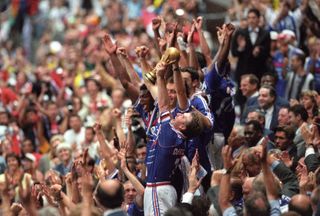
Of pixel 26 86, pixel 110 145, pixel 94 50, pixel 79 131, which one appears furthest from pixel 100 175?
pixel 94 50

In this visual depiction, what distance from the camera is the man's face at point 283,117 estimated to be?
50.8 ft

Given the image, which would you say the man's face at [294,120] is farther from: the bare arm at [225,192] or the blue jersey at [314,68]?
the bare arm at [225,192]

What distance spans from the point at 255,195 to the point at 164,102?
2.21 metres

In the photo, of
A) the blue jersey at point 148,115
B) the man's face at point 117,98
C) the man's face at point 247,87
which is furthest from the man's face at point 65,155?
the blue jersey at point 148,115

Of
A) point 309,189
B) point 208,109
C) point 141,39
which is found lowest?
point 309,189

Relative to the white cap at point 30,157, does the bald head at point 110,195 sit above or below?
below

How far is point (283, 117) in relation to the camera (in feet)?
51.1

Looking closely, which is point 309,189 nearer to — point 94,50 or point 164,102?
point 164,102

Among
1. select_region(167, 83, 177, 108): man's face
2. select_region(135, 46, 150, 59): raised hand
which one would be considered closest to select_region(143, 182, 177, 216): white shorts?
select_region(167, 83, 177, 108): man's face

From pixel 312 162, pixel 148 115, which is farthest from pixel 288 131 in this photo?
pixel 148 115

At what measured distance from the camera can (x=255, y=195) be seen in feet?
34.9

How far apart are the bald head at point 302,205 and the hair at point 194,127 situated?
1.75 meters

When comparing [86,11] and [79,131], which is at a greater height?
[86,11]

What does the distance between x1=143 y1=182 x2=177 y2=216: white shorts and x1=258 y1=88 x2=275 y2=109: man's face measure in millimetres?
4069
